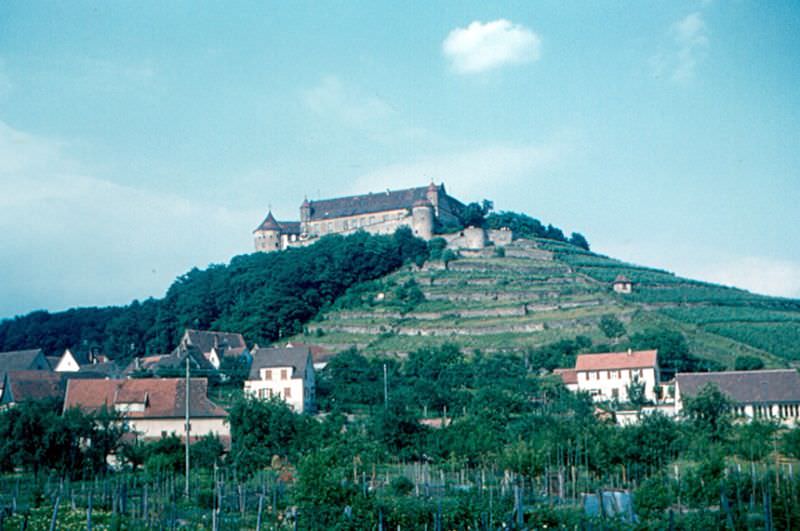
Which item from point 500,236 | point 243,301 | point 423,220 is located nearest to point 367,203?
point 423,220

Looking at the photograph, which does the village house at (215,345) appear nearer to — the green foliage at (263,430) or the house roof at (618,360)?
the house roof at (618,360)

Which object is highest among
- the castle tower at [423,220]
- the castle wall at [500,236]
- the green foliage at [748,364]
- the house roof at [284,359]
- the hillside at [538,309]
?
the castle tower at [423,220]

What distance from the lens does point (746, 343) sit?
72062mm

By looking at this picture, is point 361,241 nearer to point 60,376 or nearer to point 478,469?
point 60,376

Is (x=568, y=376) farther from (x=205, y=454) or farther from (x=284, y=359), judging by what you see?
(x=205, y=454)

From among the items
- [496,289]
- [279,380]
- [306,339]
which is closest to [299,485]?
[279,380]

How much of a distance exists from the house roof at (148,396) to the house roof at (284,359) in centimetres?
1475

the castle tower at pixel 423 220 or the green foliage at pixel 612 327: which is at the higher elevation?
the castle tower at pixel 423 220

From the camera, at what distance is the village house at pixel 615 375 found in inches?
2532

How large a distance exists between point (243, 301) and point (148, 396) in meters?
52.0

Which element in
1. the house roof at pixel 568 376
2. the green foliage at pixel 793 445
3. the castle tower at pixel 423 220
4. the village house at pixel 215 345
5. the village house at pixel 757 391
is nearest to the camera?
the green foliage at pixel 793 445

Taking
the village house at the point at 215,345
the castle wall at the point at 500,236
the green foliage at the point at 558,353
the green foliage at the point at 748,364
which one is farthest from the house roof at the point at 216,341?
the green foliage at the point at 748,364

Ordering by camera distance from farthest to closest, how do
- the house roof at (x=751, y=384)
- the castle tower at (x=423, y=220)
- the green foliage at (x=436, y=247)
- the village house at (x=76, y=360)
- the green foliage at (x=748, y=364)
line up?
1. the castle tower at (x=423, y=220)
2. the green foliage at (x=436, y=247)
3. the village house at (x=76, y=360)
4. the green foliage at (x=748, y=364)
5. the house roof at (x=751, y=384)

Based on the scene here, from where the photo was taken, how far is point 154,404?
47.2m
